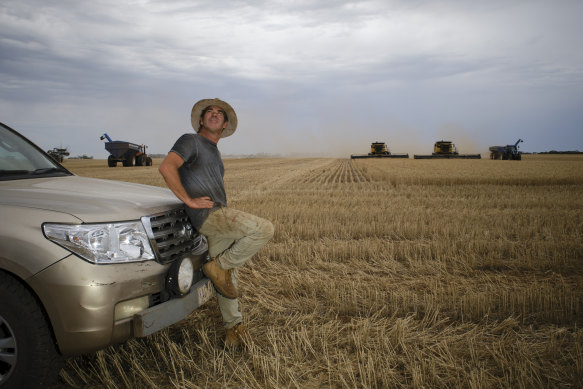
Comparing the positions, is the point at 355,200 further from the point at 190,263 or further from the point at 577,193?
the point at 190,263

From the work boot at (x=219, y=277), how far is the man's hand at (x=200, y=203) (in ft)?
1.53

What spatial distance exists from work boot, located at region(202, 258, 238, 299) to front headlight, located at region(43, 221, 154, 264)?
0.53 m

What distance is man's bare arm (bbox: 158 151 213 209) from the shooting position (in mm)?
3002

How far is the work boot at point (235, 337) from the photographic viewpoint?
341cm

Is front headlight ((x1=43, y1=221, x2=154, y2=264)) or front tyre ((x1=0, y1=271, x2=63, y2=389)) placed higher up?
front headlight ((x1=43, y1=221, x2=154, y2=264))

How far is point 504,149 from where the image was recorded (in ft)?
179

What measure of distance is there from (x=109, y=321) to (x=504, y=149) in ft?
198

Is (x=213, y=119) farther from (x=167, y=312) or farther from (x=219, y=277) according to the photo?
(x=167, y=312)

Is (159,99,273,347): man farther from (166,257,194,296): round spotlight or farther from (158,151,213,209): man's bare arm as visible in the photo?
(166,257,194,296): round spotlight

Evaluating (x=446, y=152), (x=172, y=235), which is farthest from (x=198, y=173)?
(x=446, y=152)

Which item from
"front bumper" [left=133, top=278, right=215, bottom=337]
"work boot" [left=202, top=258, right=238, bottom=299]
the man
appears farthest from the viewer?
"work boot" [left=202, top=258, right=238, bottom=299]

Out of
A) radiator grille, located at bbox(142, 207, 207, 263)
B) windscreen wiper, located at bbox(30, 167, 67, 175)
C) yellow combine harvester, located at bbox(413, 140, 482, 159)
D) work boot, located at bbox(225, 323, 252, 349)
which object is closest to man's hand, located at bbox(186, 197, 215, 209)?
radiator grille, located at bbox(142, 207, 207, 263)

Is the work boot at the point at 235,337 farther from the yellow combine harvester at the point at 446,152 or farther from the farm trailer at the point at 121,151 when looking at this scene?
the yellow combine harvester at the point at 446,152

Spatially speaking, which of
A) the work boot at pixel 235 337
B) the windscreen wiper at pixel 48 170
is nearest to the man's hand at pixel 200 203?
the work boot at pixel 235 337
